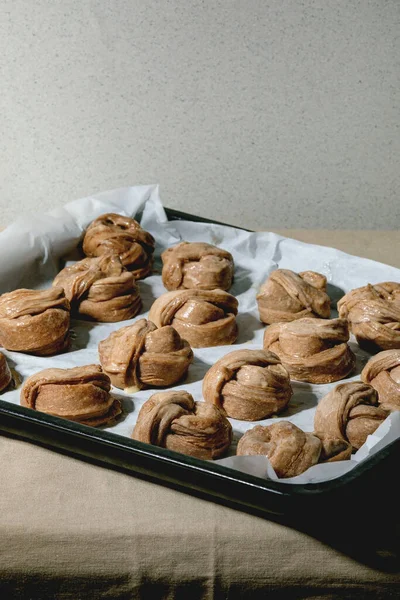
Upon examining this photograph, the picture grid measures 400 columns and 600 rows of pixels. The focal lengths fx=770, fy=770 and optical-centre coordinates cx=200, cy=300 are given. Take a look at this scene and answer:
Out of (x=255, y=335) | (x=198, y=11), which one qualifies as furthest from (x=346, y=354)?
(x=198, y=11)

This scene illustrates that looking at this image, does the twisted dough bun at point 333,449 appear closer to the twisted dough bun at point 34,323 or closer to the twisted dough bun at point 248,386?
the twisted dough bun at point 248,386

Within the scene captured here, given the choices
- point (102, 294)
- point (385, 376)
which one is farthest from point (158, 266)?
point (385, 376)

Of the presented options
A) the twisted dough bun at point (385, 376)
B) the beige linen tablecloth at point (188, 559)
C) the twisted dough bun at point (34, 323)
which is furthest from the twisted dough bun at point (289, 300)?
the beige linen tablecloth at point (188, 559)

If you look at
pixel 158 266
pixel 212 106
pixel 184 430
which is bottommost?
pixel 158 266

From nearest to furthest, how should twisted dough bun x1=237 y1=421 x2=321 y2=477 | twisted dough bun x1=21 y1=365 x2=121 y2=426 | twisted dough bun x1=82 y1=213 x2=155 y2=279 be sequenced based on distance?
1. twisted dough bun x1=237 y1=421 x2=321 y2=477
2. twisted dough bun x1=21 y1=365 x2=121 y2=426
3. twisted dough bun x1=82 y1=213 x2=155 y2=279

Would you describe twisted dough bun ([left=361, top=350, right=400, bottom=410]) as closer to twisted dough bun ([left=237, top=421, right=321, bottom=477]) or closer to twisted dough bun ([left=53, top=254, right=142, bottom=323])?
twisted dough bun ([left=237, top=421, right=321, bottom=477])

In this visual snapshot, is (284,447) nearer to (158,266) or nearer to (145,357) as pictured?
(145,357)

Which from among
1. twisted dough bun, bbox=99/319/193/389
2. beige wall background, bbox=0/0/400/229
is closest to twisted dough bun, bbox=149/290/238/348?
twisted dough bun, bbox=99/319/193/389
